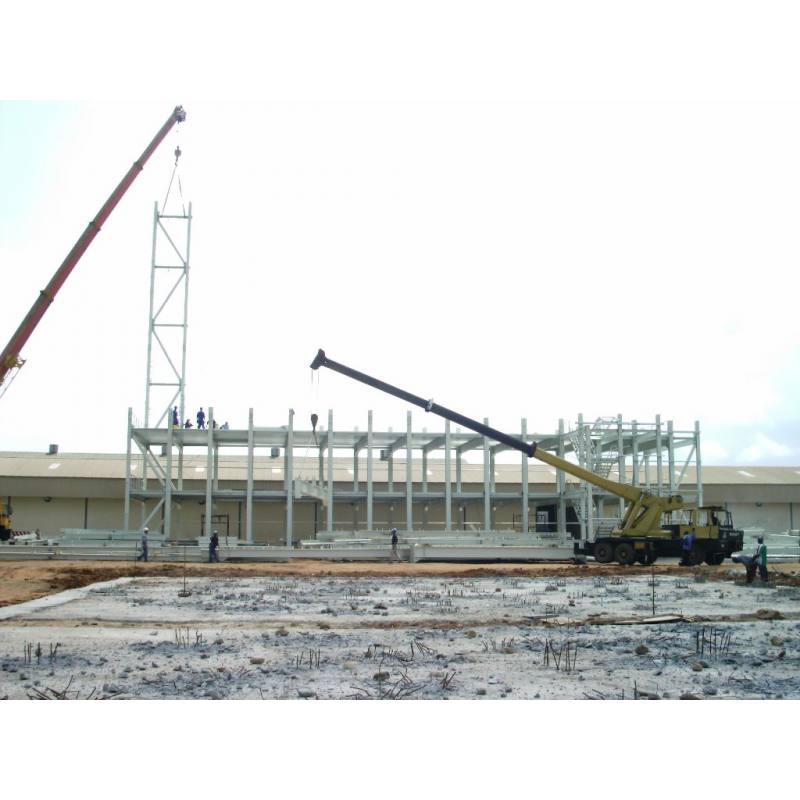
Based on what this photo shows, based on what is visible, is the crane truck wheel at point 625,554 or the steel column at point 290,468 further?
the steel column at point 290,468

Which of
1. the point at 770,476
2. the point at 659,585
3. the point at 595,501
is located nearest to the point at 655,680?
the point at 659,585

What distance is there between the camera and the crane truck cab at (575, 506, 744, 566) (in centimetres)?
3628

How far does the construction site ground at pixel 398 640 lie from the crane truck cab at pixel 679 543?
386 inches

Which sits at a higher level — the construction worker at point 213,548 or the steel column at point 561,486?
the steel column at point 561,486

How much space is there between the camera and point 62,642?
14273mm

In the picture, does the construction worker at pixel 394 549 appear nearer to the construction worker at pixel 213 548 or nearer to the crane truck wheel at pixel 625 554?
the construction worker at pixel 213 548

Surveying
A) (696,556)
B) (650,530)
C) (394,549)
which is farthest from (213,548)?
(696,556)

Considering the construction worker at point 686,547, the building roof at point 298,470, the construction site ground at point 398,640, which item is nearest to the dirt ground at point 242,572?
the construction site ground at point 398,640

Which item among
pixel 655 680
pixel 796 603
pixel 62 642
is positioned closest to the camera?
pixel 655 680

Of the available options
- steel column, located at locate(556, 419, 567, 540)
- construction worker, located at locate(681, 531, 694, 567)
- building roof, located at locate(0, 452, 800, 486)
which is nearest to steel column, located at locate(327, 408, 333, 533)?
building roof, located at locate(0, 452, 800, 486)

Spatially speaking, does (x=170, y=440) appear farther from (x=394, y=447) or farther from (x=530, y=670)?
(x=530, y=670)

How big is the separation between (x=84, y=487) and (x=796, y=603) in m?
44.3

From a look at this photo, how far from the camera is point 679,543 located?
3638 centimetres

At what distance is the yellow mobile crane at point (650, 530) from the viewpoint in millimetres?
36281
